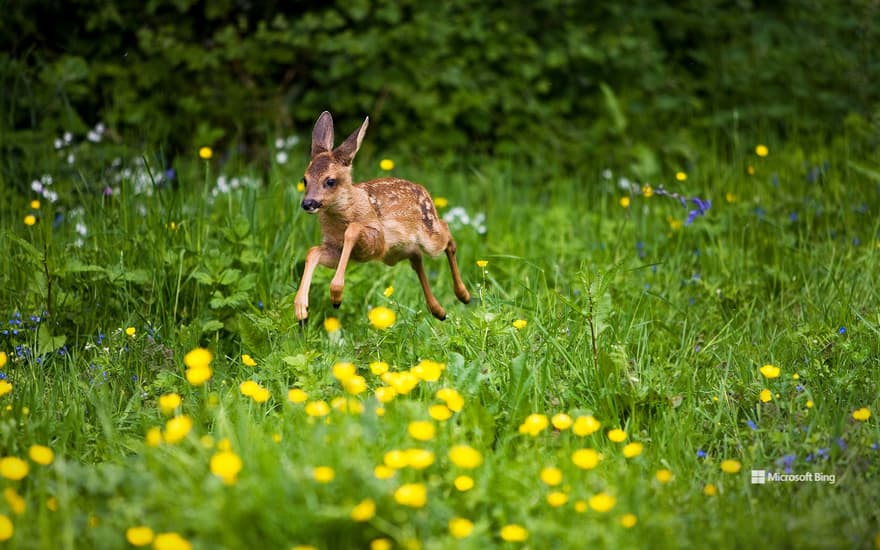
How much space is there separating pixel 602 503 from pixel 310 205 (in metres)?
1.15

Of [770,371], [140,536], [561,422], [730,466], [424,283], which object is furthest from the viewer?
[770,371]

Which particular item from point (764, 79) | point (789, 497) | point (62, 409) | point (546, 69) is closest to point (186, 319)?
point (62, 409)

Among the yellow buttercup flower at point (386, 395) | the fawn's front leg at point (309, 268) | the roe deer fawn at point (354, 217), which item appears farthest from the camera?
the yellow buttercup flower at point (386, 395)

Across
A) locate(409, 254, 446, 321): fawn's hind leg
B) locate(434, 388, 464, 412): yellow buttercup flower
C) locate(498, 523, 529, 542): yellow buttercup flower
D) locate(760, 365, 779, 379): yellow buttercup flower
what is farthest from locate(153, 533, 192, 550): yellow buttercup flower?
locate(760, 365, 779, 379): yellow buttercup flower

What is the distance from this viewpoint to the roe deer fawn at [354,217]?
2.76m

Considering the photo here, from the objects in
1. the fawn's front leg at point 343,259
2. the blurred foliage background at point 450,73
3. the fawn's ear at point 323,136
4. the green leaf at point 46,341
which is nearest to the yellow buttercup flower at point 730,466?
the fawn's front leg at point 343,259

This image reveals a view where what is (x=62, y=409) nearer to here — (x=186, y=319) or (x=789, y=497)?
(x=186, y=319)

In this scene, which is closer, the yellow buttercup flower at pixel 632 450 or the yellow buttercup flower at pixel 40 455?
the yellow buttercup flower at pixel 40 455

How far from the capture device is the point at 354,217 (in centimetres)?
287

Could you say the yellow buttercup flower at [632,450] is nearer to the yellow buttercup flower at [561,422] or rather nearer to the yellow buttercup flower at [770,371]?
the yellow buttercup flower at [561,422]

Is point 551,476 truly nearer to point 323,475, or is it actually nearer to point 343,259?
point 323,475

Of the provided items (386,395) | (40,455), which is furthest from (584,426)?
(40,455)

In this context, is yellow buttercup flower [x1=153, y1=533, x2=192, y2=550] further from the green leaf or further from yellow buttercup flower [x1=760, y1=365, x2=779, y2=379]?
yellow buttercup flower [x1=760, y1=365, x2=779, y2=379]

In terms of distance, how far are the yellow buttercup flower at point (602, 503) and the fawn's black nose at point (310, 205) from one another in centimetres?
112
